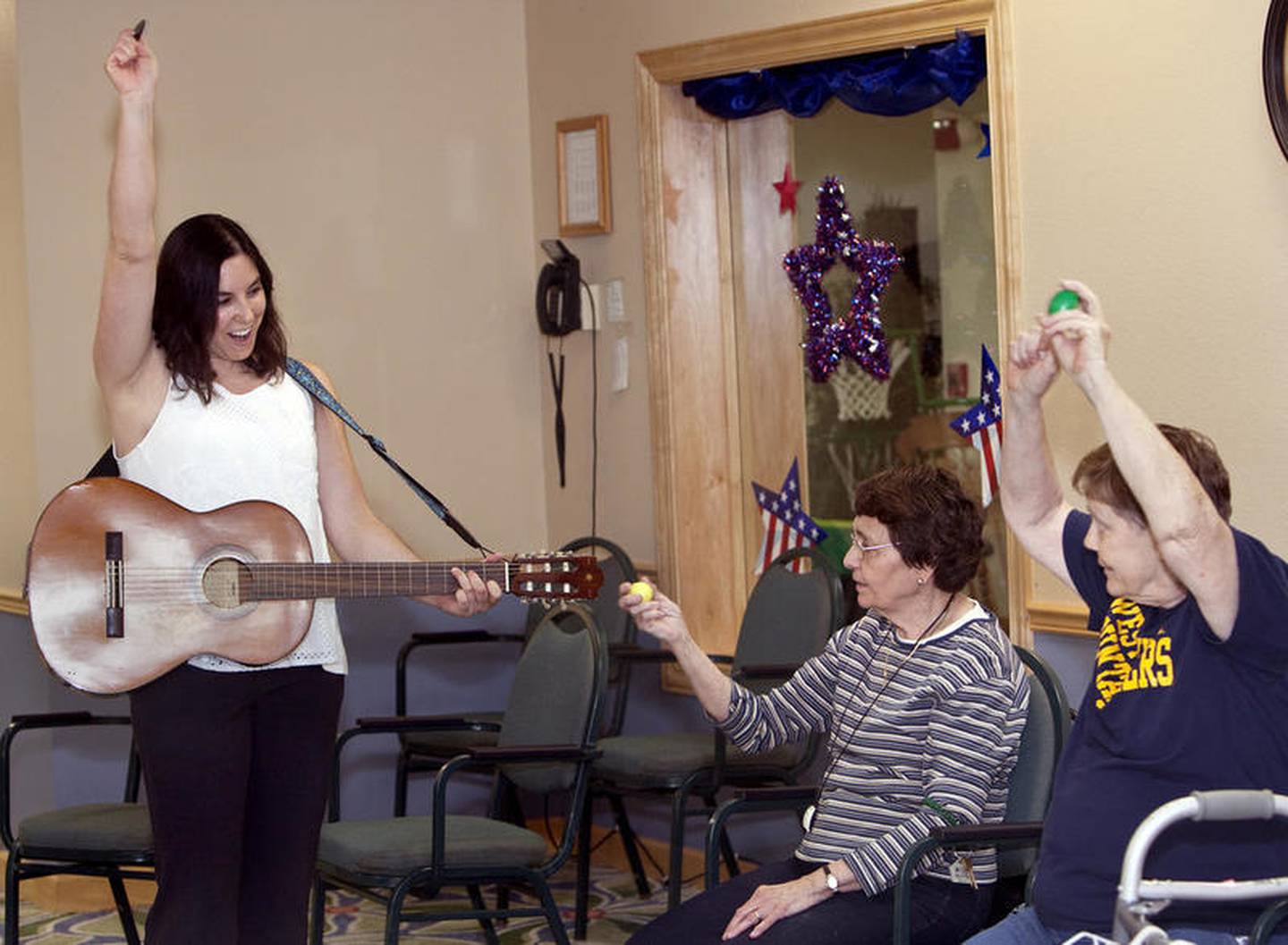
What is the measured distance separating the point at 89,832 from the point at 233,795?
4.06 feet

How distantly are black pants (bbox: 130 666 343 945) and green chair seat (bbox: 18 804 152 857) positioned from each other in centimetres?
97

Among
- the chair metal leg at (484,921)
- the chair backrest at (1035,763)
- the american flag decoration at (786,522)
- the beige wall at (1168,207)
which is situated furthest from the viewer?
the american flag decoration at (786,522)

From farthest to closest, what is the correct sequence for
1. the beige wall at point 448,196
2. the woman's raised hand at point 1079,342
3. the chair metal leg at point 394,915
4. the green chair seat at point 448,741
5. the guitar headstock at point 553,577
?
the green chair seat at point 448,741
the beige wall at point 448,196
the chair metal leg at point 394,915
the guitar headstock at point 553,577
the woman's raised hand at point 1079,342

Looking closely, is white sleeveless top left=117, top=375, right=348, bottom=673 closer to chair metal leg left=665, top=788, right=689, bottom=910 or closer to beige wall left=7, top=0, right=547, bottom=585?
chair metal leg left=665, top=788, right=689, bottom=910

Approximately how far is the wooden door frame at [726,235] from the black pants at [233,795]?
5.90 ft

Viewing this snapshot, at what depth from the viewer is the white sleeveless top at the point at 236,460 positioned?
9.98ft

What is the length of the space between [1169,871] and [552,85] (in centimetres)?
372

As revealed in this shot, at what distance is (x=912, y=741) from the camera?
3.02m

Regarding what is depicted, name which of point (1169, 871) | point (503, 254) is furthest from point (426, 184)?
point (1169, 871)

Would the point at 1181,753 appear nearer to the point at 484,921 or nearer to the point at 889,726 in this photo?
the point at 889,726

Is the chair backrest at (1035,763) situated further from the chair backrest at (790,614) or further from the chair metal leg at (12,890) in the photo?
the chair metal leg at (12,890)

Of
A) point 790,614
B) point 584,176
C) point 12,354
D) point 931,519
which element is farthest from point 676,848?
point 12,354

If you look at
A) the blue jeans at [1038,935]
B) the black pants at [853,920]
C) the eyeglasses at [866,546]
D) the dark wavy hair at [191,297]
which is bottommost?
the black pants at [853,920]

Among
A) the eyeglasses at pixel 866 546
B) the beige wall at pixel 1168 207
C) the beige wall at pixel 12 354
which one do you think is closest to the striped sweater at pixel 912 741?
the eyeglasses at pixel 866 546
